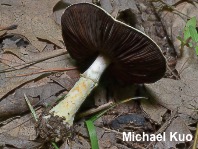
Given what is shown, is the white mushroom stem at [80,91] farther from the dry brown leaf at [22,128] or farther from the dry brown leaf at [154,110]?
the dry brown leaf at [154,110]

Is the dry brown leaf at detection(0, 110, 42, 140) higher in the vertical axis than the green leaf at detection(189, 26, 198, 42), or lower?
lower

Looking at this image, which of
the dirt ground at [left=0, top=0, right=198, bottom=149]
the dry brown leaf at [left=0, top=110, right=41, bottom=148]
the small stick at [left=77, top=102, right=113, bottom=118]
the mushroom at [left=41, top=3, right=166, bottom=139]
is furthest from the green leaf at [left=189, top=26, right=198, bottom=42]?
the dry brown leaf at [left=0, top=110, right=41, bottom=148]

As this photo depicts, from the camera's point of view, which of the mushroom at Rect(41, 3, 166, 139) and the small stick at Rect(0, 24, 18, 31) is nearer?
the mushroom at Rect(41, 3, 166, 139)

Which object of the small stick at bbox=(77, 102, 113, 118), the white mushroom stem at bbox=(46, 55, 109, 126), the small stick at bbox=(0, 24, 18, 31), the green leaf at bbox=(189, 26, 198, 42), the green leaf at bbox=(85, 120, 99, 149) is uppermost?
the small stick at bbox=(0, 24, 18, 31)

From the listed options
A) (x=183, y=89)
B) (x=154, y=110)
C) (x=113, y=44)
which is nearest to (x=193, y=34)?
(x=183, y=89)

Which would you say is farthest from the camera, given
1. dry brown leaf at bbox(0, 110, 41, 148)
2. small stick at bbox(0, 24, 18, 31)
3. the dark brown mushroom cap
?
small stick at bbox(0, 24, 18, 31)

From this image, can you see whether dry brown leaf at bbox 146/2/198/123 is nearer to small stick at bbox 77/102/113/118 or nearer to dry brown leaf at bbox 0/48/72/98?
small stick at bbox 77/102/113/118

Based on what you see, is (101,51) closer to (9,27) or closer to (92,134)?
(92,134)
